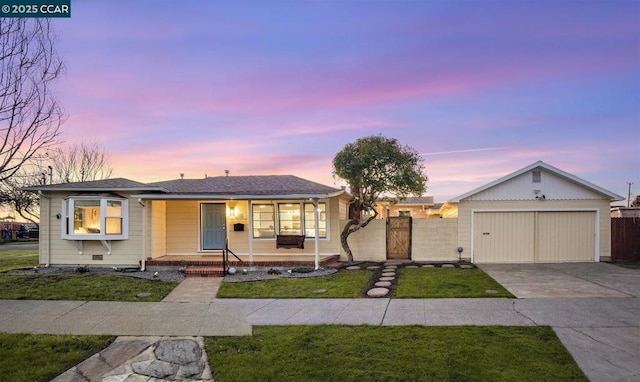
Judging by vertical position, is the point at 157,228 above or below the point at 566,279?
above

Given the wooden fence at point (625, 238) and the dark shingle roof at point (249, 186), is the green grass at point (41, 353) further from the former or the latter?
the wooden fence at point (625, 238)

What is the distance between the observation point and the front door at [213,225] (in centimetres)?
1498

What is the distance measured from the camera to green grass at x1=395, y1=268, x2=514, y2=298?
895cm

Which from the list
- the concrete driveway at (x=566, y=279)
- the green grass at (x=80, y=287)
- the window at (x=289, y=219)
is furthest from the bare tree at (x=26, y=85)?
the concrete driveway at (x=566, y=279)

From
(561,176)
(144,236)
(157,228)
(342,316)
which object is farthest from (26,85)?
(561,176)

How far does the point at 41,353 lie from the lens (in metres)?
5.55

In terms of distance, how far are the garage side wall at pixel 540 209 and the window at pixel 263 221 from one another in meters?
6.87

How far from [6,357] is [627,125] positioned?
1949 centimetres

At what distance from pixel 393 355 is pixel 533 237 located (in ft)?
37.4

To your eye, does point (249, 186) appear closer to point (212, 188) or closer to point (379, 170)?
point (212, 188)

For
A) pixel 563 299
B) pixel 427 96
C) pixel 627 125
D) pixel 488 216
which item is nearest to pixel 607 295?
pixel 563 299

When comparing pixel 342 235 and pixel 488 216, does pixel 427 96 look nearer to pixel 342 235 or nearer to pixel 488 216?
pixel 488 216

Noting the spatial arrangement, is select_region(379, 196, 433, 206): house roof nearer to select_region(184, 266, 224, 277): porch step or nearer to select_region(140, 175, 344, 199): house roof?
select_region(140, 175, 344, 199): house roof

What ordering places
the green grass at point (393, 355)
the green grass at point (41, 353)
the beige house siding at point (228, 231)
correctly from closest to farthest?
the green grass at point (393, 355) < the green grass at point (41, 353) < the beige house siding at point (228, 231)
